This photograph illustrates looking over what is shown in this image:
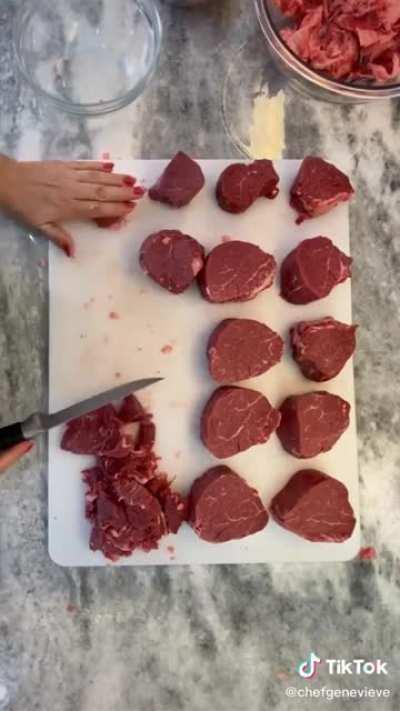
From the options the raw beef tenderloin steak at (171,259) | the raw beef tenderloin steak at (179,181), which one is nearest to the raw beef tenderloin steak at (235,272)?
the raw beef tenderloin steak at (171,259)

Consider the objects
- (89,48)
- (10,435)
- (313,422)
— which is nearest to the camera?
(10,435)

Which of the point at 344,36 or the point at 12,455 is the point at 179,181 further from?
the point at 12,455

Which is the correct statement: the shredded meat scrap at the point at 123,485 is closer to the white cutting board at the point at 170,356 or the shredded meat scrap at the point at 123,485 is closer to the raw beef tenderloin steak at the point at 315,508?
the white cutting board at the point at 170,356

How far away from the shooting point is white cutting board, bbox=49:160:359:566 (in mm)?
1708

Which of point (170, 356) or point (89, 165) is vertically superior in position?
point (89, 165)

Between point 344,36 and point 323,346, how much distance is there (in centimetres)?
65

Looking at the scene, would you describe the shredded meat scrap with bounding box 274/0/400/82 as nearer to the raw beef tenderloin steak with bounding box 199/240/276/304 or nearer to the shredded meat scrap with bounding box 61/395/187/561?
the raw beef tenderloin steak with bounding box 199/240/276/304

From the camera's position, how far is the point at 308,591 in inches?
69.6

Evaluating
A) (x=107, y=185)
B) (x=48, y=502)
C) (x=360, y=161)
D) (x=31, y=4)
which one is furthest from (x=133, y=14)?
(x=48, y=502)

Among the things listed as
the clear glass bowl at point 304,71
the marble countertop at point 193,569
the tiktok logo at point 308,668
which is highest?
the clear glass bowl at point 304,71

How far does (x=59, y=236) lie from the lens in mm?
1685

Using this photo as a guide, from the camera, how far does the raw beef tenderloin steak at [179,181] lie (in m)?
1.68

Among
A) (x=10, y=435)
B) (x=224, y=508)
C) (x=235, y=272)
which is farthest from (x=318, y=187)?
(x=10, y=435)

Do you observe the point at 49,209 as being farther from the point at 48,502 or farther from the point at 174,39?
the point at 48,502
